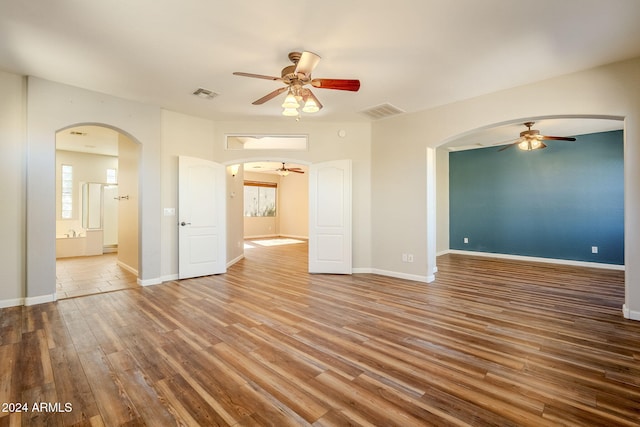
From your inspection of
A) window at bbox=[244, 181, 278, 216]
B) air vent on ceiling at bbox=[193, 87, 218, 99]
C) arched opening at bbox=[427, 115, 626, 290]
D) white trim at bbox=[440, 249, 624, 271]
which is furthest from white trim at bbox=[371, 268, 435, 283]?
window at bbox=[244, 181, 278, 216]

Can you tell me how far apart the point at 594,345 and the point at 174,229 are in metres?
5.77

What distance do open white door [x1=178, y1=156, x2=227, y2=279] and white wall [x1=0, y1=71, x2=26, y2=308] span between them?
1968 millimetres

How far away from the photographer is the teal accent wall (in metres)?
6.29

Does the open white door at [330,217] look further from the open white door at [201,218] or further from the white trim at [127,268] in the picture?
the white trim at [127,268]

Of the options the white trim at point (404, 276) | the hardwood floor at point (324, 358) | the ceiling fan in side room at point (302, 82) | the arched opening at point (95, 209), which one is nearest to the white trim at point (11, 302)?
the hardwood floor at point (324, 358)

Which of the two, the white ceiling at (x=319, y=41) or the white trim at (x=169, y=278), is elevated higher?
the white ceiling at (x=319, y=41)

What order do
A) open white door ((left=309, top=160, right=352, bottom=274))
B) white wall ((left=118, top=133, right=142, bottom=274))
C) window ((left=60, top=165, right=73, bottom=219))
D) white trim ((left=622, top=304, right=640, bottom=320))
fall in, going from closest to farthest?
1. white trim ((left=622, top=304, right=640, bottom=320))
2. white wall ((left=118, top=133, right=142, bottom=274))
3. open white door ((left=309, top=160, right=352, bottom=274))
4. window ((left=60, top=165, right=73, bottom=219))

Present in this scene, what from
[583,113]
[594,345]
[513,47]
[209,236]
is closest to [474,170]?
[583,113]

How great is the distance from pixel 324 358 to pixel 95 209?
29.2ft

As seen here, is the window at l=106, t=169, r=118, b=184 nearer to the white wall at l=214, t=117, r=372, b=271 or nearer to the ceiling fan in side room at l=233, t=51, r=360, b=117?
the white wall at l=214, t=117, r=372, b=271

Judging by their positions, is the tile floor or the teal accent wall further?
the teal accent wall

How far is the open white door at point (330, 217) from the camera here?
18.7ft

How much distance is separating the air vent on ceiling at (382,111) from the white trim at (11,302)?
18.3 feet

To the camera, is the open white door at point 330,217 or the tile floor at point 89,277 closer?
the tile floor at point 89,277
